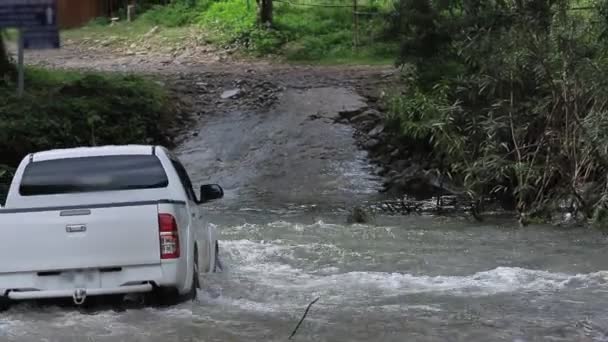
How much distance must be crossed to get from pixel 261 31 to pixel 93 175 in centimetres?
2174

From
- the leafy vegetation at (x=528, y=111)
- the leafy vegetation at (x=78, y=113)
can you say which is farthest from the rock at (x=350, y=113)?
the leafy vegetation at (x=528, y=111)

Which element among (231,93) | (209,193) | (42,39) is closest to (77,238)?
(209,193)

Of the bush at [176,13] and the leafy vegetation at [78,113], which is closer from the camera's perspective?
the leafy vegetation at [78,113]

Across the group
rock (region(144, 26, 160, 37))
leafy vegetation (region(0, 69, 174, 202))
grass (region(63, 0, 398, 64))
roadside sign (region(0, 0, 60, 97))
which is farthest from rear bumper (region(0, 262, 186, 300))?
Answer: rock (region(144, 26, 160, 37))

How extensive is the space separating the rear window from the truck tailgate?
1130mm

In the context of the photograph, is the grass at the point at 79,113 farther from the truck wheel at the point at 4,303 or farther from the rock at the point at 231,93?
the truck wheel at the point at 4,303

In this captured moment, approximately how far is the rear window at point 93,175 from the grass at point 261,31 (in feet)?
62.8

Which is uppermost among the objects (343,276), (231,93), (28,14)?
(28,14)

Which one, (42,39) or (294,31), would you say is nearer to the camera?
(42,39)

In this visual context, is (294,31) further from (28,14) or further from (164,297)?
(164,297)

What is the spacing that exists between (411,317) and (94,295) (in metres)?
2.62

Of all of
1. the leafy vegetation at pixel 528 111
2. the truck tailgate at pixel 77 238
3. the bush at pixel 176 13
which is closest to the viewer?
the truck tailgate at pixel 77 238

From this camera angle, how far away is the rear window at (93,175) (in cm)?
896

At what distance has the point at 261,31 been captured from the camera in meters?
30.4
